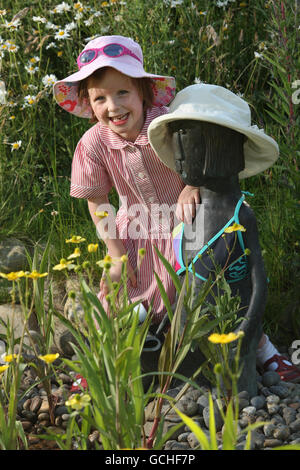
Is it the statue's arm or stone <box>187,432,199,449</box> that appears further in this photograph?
the statue's arm

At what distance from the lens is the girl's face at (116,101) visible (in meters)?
2.74

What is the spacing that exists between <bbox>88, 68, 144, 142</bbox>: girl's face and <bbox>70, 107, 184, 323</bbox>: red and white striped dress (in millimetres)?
90

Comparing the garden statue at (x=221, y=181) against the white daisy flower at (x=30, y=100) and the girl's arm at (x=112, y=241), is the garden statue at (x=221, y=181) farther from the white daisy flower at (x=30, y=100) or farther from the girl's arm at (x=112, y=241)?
the white daisy flower at (x=30, y=100)

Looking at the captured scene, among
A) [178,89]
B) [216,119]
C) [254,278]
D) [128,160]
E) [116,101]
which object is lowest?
[254,278]

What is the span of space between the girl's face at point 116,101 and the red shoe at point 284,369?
1.18m

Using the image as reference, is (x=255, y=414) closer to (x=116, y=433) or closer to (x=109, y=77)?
Answer: (x=116, y=433)

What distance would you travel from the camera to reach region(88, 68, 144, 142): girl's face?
2742 millimetres

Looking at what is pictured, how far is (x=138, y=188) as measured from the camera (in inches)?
116

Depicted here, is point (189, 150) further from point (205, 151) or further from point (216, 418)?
point (216, 418)

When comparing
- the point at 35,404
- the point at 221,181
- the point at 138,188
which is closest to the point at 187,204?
the point at 221,181

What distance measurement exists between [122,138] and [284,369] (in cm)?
123

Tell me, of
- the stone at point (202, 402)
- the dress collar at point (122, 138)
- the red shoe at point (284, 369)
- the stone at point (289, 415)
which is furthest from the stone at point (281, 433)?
the dress collar at point (122, 138)

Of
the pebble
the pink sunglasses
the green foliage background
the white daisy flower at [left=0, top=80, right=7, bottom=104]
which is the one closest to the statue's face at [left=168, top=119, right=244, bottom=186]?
the pink sunglasses
